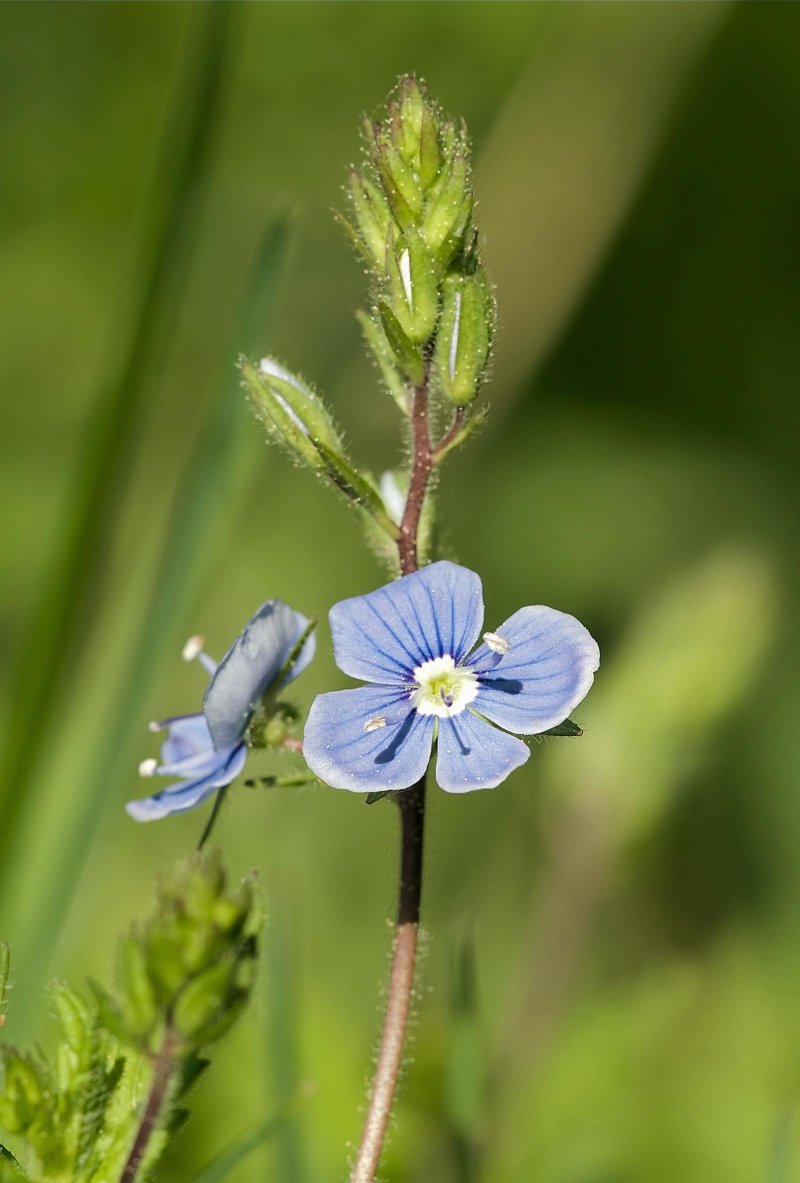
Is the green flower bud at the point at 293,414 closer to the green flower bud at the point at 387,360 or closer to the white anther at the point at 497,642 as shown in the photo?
the green flower bud at the point at 387,360

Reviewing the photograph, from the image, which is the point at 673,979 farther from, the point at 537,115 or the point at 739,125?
the point at 739,125

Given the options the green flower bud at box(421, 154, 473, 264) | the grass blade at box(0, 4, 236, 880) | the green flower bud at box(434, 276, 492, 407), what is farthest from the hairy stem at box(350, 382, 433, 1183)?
the grass blade at box(0, 4, 236, 880)

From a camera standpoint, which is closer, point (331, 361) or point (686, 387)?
point (331, 361)

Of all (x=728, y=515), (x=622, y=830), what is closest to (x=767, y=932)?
(x=622, y=830)

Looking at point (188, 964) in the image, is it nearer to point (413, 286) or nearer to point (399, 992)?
point (399, 992)

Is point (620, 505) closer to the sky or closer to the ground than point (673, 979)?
closer to the sky

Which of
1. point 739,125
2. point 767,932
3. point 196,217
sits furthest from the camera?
point 739,125

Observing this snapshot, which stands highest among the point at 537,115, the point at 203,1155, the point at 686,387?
the point at 537,115
